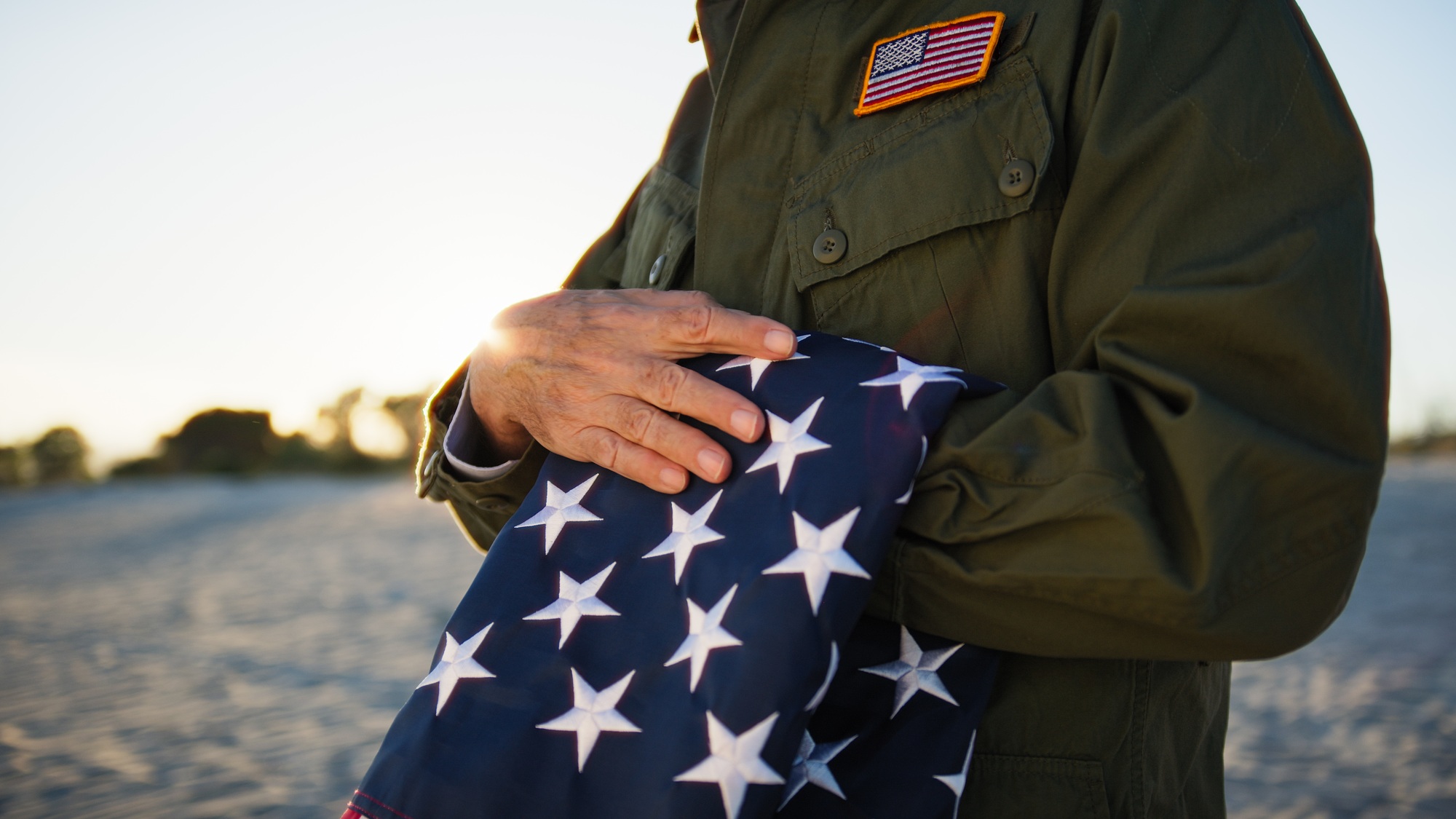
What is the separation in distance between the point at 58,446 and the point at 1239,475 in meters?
22.2

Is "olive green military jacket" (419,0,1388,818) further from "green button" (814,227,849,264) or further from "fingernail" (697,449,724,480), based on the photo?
"fingernail" (697,449,724,480)

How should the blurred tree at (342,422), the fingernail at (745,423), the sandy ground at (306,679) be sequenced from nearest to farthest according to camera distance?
the fingernail at (745,423) → the sandy ground at (306,679) → the blurred tree at (342,422)

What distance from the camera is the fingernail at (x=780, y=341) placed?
1139 mm

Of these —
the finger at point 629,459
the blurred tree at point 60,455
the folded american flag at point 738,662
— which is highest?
the finger at point 629,459

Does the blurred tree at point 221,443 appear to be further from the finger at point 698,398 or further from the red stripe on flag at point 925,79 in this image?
the red stripe on flag at point 925,79

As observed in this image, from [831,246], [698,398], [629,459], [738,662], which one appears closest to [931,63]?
[831,246]

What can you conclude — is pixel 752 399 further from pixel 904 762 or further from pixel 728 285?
pixel 904 762

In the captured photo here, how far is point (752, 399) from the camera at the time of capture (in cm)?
115

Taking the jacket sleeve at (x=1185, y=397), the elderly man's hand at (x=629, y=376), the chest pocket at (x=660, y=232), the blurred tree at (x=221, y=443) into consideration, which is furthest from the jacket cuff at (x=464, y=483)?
→ the blurred tree at (x=221, y=443)

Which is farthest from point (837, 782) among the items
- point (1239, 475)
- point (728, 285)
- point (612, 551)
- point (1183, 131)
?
point (1183, 131)

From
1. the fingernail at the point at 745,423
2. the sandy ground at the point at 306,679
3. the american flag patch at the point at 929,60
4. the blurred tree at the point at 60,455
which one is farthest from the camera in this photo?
the blurred tree at the point at 60,455

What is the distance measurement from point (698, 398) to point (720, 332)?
0.10m

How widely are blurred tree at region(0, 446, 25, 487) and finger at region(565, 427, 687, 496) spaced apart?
20.1m

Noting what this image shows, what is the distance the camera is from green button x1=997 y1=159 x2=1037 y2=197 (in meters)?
1.13
